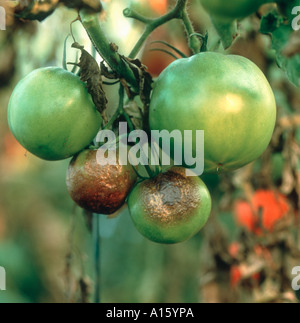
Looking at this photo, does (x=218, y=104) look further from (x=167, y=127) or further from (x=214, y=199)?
(x=214, y=199)

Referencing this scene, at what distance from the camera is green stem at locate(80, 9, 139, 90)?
894 mm

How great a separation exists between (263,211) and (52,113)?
1.39 meters

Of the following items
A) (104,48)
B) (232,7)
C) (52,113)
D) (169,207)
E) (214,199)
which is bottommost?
(214,199)

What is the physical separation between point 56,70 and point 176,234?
47 centimetres

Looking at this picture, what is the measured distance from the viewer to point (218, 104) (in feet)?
2.72

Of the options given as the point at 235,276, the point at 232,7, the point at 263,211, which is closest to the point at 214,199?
the point at 263,211

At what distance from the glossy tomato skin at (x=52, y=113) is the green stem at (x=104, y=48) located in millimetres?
88

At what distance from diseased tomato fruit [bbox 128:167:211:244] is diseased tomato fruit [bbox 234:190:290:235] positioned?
0.95 meters

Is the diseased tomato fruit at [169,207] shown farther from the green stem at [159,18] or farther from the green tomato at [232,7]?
the green tomato at [232,7]

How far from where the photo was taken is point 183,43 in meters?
2.12

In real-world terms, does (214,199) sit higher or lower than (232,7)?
lower

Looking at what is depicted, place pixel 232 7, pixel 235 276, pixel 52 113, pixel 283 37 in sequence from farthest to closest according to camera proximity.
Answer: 1. pixel 235 276
2. pixel 52 113
3. pixel 283 37
4. pixel 232 7

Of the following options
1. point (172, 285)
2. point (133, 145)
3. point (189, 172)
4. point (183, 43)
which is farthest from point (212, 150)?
point (172, 285)
